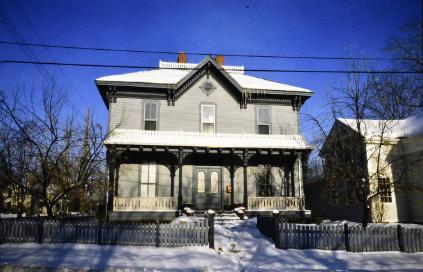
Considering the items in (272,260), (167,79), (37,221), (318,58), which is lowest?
(272,260)

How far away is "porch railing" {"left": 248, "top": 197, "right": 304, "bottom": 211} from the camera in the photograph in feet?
63.3

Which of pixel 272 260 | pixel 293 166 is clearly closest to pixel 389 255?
pixel 272 260

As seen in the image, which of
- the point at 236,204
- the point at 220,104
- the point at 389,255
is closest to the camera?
the point at 389,255

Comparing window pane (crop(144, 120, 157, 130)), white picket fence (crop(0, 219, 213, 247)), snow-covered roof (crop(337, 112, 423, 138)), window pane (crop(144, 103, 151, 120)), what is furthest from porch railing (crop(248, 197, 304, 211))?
window pane (crop(144, 103, 151, 120))

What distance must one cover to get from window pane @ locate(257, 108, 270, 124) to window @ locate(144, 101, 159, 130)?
6664mm

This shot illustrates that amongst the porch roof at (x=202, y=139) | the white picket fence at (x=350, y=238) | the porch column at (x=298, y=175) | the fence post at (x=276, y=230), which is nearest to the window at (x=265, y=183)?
the porch column at (x=298, y=175)

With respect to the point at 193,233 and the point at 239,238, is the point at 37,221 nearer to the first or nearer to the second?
the point at 193,233

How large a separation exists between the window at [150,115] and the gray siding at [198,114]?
0.31m

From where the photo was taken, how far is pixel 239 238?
14.5 meters

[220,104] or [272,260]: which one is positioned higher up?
[220,104]

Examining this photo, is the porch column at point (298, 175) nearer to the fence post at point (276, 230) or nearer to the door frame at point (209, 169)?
the door frame at point (209, 169)

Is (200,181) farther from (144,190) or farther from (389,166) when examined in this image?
(389,166)

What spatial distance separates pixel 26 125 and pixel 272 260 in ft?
38.7

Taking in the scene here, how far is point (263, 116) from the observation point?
2267 centimetres
